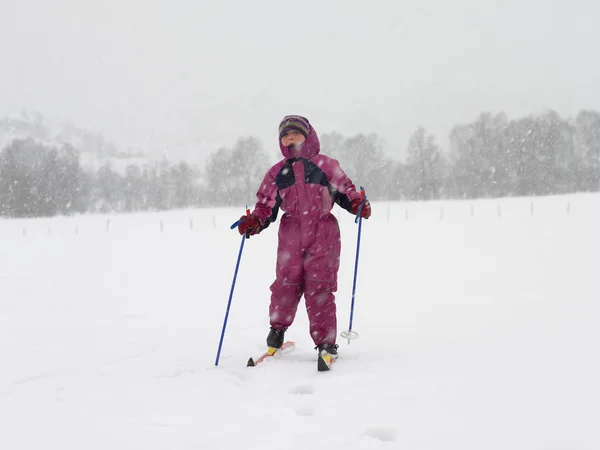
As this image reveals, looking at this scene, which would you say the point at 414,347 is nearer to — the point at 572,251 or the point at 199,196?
the point at 572,251

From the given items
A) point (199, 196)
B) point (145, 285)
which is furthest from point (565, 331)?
point (199, 196)

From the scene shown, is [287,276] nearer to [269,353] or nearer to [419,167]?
[269,353]

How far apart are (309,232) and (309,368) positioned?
4.08 feet

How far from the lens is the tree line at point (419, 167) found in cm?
6319

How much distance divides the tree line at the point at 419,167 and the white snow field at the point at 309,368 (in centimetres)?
5903

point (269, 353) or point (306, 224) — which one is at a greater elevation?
point (306, 224)

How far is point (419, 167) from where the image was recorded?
2704 inches

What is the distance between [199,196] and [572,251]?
76765 millimetres

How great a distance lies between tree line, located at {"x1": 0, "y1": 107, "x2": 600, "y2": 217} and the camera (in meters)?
63.2

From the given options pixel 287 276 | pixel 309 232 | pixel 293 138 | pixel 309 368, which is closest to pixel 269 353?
pixel 309 368

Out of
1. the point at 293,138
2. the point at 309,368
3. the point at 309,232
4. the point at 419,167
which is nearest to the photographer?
the point at 309,368

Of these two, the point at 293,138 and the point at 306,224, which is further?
the point at 293,138

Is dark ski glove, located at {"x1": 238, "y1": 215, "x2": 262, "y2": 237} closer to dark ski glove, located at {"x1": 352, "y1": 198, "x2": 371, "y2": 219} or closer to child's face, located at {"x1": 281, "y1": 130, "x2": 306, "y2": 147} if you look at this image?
child's face, located at {"x1": 281, "y1": 130, "x2": 306, "y2": 147}

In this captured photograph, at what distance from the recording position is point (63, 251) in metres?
17.6
